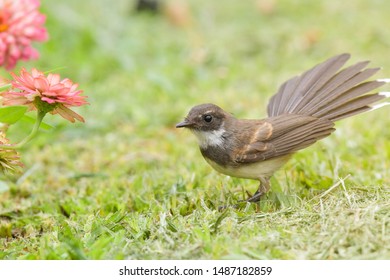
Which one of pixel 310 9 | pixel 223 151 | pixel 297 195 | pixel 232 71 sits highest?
pixel 310 9

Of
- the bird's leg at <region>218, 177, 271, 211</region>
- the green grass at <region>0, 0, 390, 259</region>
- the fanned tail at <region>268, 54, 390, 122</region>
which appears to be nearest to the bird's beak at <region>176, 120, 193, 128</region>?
the green grass at <region>0, 0, 390, 259</region>

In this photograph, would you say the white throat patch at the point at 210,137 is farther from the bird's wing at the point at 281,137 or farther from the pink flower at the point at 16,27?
the pink flower at the point at 16,27

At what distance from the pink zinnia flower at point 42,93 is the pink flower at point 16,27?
0.98m

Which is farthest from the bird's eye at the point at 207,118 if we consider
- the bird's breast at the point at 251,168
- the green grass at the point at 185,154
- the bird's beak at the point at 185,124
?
the green grass at the point at 185,154

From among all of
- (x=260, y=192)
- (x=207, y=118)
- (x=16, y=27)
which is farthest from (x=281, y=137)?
(x=16, y=27)

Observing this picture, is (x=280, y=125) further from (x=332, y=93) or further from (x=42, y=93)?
(x=42, y=93)

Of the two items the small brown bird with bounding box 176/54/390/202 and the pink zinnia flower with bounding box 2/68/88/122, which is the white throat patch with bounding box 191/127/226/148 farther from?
the pink zinnia flower with bounding box 2/68/88/122

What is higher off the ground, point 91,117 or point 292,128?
point 91,117

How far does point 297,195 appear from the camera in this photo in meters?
4.67

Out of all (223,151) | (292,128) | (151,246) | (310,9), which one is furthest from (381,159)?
(310,9)

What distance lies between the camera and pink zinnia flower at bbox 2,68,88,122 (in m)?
3.87

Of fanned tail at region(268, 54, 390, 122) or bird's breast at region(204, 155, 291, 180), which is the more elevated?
fanned tail at region(268, 54, 390, 122)

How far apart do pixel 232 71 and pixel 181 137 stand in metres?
2.44

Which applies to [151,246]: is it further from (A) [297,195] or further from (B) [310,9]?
(B) [310,9]
